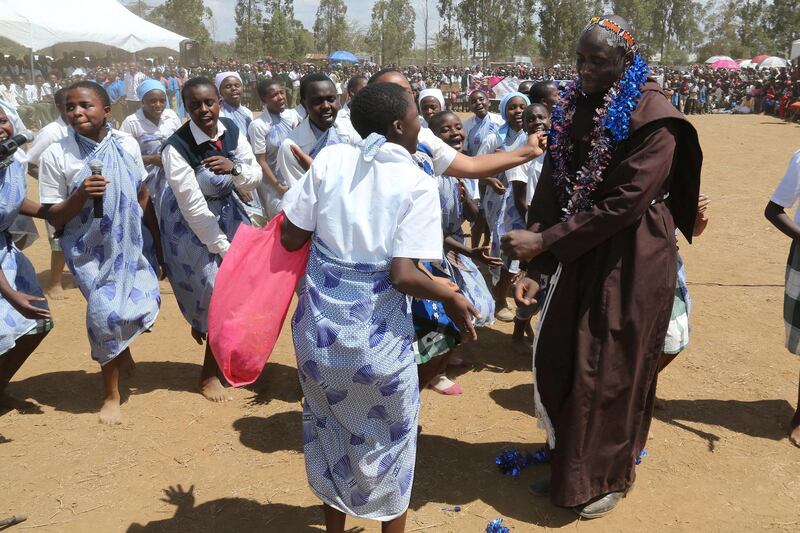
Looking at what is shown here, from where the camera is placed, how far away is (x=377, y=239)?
2.41 metres

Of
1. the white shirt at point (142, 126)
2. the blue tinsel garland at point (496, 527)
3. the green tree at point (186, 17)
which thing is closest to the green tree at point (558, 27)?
the green tree at point (186, 17)

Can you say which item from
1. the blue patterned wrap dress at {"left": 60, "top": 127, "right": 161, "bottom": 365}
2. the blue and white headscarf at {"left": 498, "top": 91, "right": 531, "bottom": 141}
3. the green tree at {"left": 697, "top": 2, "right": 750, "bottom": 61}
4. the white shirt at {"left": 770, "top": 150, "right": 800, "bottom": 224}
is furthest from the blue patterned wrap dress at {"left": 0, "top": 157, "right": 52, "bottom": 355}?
the green tree at {"left": 697, "top": 2, "right": 750, "bottom": 61}

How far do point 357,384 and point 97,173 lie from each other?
7.70 ft

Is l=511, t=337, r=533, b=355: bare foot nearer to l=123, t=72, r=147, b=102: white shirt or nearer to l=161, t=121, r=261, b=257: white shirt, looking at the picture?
l=161, t=121, r=261, b=257: white shirt

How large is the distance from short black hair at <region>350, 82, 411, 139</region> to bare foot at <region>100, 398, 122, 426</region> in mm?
2879

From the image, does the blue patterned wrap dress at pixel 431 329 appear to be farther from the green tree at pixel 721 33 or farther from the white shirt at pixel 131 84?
the green tree at pixel 721 33

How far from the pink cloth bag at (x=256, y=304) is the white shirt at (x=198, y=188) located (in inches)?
68.9

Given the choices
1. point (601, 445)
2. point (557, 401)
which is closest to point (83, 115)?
point (557, 401)

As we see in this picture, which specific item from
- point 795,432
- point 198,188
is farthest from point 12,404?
point 795,432

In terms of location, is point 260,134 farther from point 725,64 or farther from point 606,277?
point 725,64

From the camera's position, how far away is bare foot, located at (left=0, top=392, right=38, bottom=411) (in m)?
4.57

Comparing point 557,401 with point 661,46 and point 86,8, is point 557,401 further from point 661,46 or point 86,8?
point 661,46

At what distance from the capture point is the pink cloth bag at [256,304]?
2.67 meters

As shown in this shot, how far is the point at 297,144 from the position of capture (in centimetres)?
472
